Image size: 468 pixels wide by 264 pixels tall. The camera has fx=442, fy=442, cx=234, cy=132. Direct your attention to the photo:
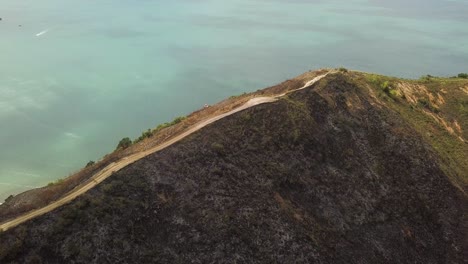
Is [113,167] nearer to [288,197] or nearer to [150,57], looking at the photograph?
[288,197]

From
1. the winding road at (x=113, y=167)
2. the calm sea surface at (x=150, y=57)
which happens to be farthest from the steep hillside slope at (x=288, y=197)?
the calm sea surface at (x=150, y=57)

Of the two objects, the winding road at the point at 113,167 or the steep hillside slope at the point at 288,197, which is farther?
the steep hillside slope at the point at 288,197

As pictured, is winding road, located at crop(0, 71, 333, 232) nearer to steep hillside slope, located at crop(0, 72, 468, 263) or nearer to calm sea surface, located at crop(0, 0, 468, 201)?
steep hillside slope, located at crop(0, 72, 468, 263)

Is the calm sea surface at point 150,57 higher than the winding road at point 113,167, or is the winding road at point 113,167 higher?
the winding road at point 113,167

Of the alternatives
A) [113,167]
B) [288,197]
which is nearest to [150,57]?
[113,167]

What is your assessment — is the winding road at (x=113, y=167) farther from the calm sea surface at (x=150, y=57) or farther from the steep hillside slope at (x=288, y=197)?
the calm sea surface at (x=150, y=57)
